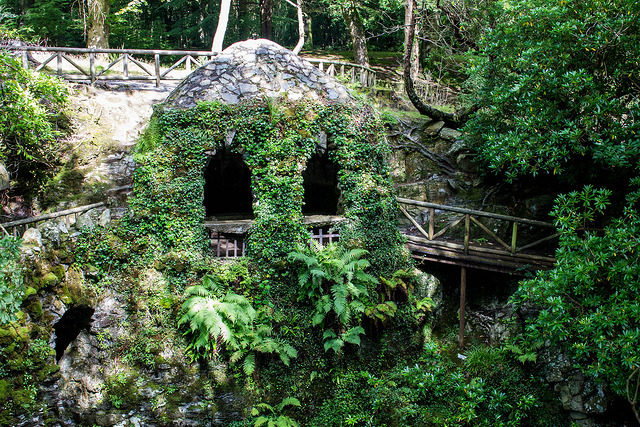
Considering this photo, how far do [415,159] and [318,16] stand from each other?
1817 cm

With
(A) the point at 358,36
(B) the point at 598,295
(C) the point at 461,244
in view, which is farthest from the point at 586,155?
(A) the point at 358,36

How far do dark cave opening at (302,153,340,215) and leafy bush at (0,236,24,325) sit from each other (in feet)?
25.8

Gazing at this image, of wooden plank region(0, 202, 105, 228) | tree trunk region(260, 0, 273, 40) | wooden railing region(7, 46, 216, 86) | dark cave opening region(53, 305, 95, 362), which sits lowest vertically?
dark cave opening region(53, 305, 95, 362)

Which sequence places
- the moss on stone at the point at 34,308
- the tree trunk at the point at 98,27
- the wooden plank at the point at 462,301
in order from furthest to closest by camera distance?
the tree trunk at the point at 98,27
the wooden plank at the point at 462,301
the moss on stone at the point at 34,308

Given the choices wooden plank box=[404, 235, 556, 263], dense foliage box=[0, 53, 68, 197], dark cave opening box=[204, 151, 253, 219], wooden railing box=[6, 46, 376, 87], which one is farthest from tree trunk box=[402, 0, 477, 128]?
dense foliage box=[0, 53, 68, 197]

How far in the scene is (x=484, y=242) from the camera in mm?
11320

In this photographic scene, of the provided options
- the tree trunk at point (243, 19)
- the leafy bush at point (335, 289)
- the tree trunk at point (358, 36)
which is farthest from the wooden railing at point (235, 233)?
the tree trunk at point (243, 19)

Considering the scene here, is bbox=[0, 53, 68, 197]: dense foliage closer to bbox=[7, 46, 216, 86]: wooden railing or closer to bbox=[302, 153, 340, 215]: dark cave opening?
bbox=[7, 46, 216, 86]: wooden railing

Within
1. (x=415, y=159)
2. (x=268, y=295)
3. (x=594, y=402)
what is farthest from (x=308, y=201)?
(x=594, y=402)

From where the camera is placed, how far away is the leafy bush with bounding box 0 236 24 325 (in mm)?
5918

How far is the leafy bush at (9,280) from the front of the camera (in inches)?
233

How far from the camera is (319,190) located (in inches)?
523

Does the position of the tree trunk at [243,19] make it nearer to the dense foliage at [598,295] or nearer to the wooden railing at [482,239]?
the wooden railing at [482,239]

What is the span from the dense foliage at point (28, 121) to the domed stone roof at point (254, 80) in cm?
289
